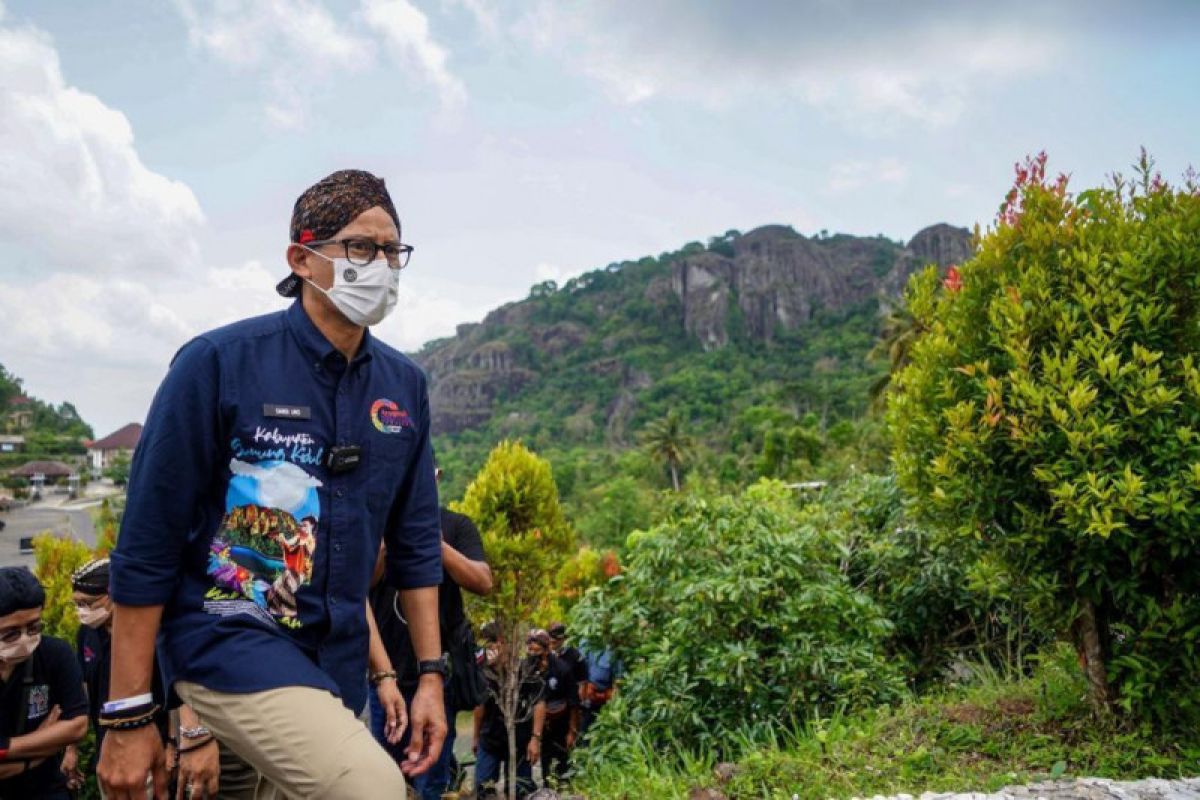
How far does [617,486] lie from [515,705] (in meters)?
36.2

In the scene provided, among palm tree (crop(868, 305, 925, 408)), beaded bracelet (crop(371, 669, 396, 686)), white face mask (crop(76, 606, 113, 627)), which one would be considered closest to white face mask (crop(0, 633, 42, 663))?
white face mask (crop(76, 606, 113, 627))

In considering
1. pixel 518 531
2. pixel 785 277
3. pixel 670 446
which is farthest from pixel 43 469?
pixel 785 277

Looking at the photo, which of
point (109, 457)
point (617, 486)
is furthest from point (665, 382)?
point (617, 486)

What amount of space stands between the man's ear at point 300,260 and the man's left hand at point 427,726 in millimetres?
1037

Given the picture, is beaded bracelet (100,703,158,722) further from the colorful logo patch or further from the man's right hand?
the colorful logo patch

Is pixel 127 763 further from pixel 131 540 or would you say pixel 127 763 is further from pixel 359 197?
pixel 359 197

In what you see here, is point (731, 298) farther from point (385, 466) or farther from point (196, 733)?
point (196, 733)

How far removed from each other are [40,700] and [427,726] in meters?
2.58

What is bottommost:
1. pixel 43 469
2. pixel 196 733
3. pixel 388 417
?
pixel 196 733

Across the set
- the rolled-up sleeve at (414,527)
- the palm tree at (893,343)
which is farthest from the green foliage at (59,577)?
the palm tree at (893,343)

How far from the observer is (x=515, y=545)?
5980 mm

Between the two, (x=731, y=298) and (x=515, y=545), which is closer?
(x=515, y=545)

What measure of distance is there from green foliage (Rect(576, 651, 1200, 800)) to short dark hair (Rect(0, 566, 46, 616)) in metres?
2.58

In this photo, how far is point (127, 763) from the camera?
5.72 feet
